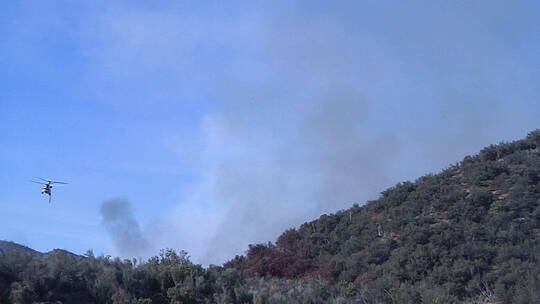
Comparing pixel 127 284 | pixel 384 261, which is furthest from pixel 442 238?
pixel 127 284

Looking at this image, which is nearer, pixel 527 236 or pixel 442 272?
pixel 442 272

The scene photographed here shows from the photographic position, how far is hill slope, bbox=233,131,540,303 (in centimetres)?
2523

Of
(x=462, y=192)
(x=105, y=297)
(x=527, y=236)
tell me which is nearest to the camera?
(x=105, y=297)

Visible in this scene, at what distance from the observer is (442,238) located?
2919 centimetres

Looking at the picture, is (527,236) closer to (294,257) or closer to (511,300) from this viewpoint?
(511,300)

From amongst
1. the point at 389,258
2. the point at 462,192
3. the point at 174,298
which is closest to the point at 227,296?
the point at 174,298

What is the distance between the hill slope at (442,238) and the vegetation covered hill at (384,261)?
5 cm

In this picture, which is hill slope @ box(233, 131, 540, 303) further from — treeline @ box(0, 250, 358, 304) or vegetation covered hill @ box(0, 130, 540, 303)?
treeline @ box(0, 250, 358, 304)

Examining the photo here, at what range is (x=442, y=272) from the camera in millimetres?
26000

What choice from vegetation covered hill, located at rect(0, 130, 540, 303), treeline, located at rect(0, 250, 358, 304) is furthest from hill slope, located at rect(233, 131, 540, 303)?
treeline, located at rect(0, 250, 358, 304)

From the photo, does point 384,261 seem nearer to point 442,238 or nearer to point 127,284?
point 442,238

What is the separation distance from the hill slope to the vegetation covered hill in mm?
50

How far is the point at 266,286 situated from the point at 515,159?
23.1 meters

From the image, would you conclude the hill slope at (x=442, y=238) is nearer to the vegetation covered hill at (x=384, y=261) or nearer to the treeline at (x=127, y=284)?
the vegetation covered hill at (x=384, y=261)
